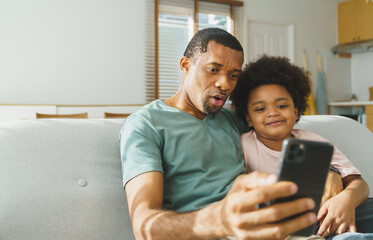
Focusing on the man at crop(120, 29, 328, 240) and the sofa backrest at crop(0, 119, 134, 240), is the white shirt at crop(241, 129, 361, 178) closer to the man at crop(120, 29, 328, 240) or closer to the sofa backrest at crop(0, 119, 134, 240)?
the man at crop(120, 29, 328, 240)

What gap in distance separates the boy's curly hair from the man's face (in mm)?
135

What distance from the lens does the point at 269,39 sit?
571cm

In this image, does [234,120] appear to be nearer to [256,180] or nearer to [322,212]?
[322,212]

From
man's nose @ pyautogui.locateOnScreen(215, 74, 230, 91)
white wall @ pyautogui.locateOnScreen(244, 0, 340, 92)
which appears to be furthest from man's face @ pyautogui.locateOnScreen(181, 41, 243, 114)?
white wall @ pyautogui.locateOnScreen(244, 0, 340, 92)

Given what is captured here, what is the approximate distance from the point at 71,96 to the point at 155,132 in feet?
11.7

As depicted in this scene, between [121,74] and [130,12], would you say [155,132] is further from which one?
[130,12]

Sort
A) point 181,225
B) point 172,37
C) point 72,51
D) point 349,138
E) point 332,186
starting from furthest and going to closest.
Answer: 1. point 172,37
2. point 72,51
3. point 349,138
4. point 332,186
5. point 181,225

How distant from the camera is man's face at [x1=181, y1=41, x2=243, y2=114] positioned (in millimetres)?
1218

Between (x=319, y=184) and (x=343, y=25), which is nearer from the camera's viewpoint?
(x=319, y=184)

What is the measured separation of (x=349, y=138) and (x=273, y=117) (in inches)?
26.1

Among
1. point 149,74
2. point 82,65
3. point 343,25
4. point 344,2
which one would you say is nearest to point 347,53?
point 343,25

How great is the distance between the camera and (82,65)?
4.38 meters

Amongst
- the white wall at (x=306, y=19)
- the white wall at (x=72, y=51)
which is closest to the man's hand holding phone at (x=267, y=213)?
the white wall at (x=72, y=51)

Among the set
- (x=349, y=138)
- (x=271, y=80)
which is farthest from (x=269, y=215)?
(x=349, y=138)
